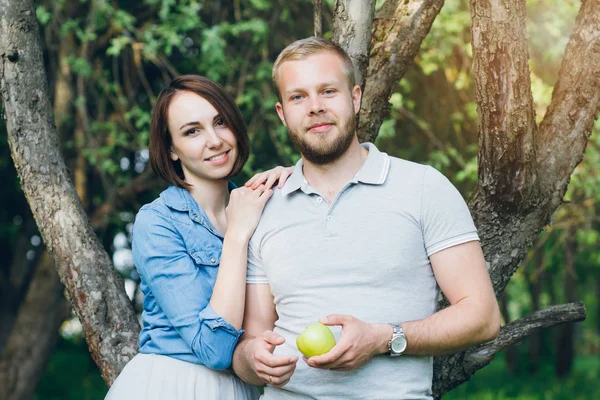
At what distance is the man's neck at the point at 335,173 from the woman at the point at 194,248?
20 cm

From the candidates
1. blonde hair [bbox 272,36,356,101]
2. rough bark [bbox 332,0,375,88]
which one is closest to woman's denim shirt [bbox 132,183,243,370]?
blonde hair [bbox 272,36,356,101]

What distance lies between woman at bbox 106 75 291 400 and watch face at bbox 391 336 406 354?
599 mm

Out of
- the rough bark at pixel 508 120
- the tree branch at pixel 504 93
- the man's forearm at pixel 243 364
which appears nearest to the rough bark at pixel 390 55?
the rough bark at pixel 508 120

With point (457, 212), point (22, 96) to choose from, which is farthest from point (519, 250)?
point (22, 96)

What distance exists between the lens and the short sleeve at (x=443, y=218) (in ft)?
8.10

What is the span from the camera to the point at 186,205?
3006mm

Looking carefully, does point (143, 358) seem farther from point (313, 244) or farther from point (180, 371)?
point (313, 244)

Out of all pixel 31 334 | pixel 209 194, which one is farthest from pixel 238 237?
pixel 31 334

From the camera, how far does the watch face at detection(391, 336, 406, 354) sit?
95.1 inches

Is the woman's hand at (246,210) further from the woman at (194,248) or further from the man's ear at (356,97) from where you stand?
the man's ear at (356,97)

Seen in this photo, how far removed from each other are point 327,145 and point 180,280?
0.75m

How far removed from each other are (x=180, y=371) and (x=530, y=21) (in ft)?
19.5

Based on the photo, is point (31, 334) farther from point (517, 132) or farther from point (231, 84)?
point (517, 132)

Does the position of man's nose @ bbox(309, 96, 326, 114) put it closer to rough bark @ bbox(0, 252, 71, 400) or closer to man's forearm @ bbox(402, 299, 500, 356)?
man's forearm @ bbox(402, 299, 500, 356)
